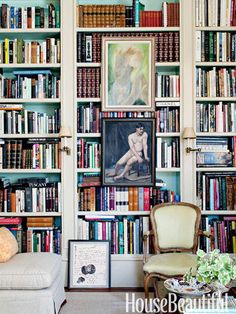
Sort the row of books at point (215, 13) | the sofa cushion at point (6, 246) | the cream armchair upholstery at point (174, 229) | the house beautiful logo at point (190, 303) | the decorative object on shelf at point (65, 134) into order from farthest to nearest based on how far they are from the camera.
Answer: the row of books at point (215, 13) → the decorative object on shelf at point (65, 134) → the cream armchair upholstery at point (174, 229) → the sofa cushion at point (6, 246) → the house beautiful logo at point (190, 303)

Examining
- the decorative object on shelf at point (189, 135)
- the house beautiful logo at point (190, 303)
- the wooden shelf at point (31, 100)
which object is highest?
the wooden shelf at point (31, 100)

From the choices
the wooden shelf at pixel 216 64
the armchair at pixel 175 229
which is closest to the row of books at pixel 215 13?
the wooden shelf at pixel 216 64

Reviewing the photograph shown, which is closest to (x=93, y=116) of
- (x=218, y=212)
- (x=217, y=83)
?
(x=217, y=83)

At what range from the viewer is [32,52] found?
3.46 metres

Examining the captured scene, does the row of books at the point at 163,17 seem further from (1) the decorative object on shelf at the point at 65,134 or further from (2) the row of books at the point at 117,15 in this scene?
(1) the decorative object on shelf at the point at 65,134

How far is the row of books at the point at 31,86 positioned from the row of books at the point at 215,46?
1.47 metres

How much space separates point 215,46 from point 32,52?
1.84 m

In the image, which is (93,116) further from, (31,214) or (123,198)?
(31,214)

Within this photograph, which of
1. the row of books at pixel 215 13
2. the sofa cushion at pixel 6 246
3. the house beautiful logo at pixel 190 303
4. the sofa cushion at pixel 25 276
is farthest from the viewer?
the row of books at pixel 215 13

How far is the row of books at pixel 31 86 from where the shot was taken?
346 cm

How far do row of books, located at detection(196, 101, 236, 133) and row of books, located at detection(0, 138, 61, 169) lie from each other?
1453 mm

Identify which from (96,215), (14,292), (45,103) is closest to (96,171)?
(96,215)

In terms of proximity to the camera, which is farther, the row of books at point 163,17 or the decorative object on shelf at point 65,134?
the row of books at point 163,17

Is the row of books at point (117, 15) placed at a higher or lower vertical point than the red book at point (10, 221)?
higher
